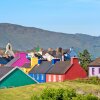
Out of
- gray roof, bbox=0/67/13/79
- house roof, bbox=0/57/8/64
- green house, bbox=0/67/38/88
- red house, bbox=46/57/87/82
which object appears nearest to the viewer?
green house, bbox=0/67/38/88

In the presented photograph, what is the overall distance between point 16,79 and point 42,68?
34.8 m

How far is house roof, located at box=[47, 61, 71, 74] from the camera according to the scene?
3095 inches

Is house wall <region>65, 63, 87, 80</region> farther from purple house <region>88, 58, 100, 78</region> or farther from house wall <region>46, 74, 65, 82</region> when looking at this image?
purple house <region>88, 58, 100, 78</region>

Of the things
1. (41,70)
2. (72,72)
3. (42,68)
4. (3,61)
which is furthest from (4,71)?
(3,61)


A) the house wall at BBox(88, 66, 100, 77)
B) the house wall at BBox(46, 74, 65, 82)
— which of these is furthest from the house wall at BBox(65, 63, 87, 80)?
the house wall at BBox(88, 66, 100, 77)

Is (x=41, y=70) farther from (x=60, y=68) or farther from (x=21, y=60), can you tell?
(x=21, y=60)

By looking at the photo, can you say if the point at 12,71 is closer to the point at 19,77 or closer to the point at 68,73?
the point at 19,77

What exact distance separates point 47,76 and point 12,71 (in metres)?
32.6

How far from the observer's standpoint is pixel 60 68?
8106 cm

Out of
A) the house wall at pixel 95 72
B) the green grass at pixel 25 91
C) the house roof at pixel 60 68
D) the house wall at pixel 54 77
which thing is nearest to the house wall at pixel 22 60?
the house wall at pixel 54 77

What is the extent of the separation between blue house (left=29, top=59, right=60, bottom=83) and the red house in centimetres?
325

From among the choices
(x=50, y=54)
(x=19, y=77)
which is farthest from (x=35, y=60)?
(x=19, y=77)

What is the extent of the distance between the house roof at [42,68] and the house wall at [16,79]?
30379mm

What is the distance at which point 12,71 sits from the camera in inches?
2085
